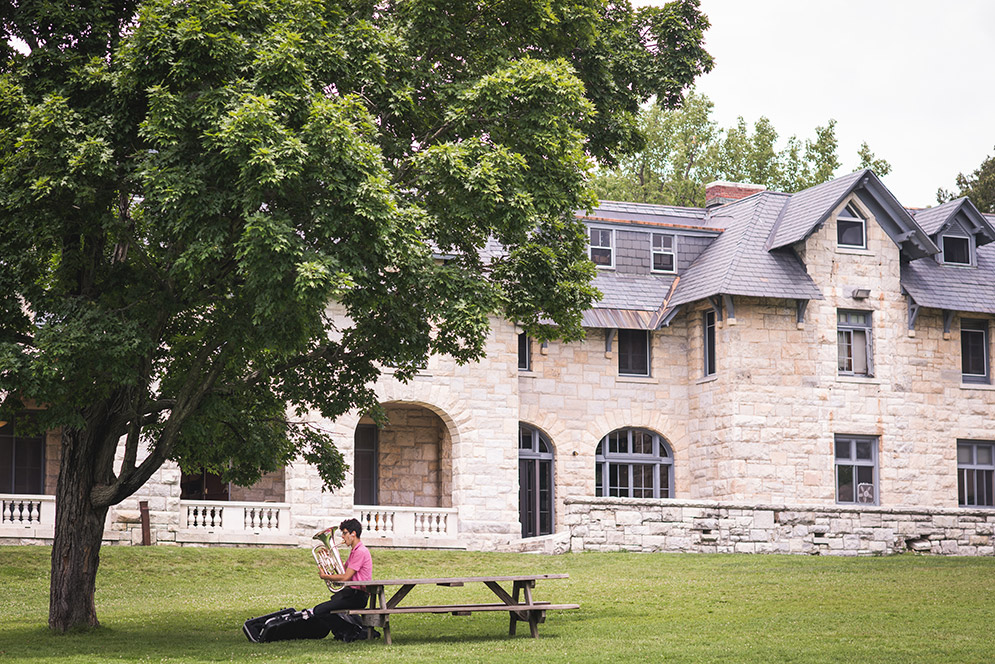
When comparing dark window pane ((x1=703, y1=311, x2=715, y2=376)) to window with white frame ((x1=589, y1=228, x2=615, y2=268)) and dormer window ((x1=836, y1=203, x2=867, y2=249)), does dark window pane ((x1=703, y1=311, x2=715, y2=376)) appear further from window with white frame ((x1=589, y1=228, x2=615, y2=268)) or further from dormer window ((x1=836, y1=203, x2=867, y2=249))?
dormer window ((x1=836, y1=203, x2=867, y2=249))

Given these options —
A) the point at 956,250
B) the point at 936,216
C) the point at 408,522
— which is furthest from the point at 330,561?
the point at 936,216

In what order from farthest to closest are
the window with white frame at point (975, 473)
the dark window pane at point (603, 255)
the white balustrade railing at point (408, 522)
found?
the dark window pane at point (603, 255) < the window with white frame at point (975, 473) < the white balustrade railing at point (408, 522)

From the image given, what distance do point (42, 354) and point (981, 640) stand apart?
979 cm

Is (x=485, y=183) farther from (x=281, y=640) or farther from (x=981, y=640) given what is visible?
(x=981, y=640)

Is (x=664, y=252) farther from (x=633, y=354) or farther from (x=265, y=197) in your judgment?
(x=265, y=197)

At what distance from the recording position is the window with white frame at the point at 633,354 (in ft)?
107

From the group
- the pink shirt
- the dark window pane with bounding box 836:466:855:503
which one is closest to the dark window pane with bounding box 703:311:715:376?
the dark window pane with bounding box 836:466:855:503

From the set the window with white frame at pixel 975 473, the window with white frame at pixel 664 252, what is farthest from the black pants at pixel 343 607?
the window with white frame at pixel 975 473

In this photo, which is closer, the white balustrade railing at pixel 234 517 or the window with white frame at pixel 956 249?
the white balustrade railing at pixel 234 517

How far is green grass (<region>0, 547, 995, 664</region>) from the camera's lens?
41.4ft

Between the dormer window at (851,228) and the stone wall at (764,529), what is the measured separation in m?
7.12

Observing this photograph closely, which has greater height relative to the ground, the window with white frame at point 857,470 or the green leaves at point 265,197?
the green leaves at point 265,197

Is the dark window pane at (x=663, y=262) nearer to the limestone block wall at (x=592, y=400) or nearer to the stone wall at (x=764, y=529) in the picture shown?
the limestone block wall at (x=592, y=400)

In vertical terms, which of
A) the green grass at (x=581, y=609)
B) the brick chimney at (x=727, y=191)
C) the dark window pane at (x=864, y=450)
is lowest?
the green grass at (x=581, y=609)
